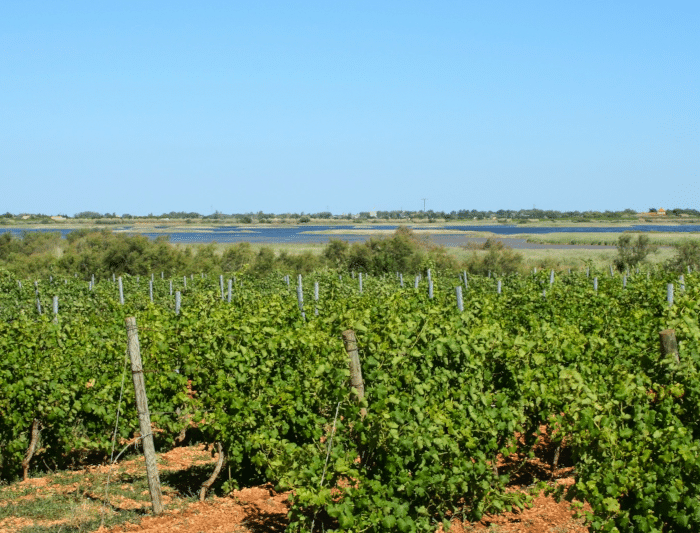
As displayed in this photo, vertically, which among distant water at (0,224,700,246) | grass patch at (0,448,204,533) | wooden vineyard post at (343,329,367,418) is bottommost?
grass patch at (0,448,204,533)

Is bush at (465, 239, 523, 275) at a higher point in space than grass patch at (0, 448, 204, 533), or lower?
higher

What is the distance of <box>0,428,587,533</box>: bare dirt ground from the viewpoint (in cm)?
525

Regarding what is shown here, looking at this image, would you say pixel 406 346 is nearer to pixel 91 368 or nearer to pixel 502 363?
pixel 502 363

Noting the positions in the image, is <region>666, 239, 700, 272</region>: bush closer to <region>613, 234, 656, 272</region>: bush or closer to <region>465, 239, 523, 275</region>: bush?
<region>613, 234, 656, 272</region>: bush

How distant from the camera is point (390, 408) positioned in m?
4.79

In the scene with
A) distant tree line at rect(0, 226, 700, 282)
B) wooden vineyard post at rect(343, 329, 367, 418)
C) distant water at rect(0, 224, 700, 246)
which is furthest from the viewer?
distant water at rect(0, 224, 700, 246)

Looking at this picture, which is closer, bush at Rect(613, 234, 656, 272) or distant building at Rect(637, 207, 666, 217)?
bush at Rect(613, 234, 656, 272)

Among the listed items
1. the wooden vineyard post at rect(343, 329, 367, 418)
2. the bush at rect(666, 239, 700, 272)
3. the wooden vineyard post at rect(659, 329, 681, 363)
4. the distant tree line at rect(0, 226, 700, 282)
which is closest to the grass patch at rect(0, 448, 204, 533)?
the wooden vineyard post at rect(343, 329, 367, 418)

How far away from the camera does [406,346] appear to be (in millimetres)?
5246

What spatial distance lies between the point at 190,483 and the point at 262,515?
1.41 metres

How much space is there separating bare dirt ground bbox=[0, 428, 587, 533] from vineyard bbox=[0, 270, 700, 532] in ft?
0.68

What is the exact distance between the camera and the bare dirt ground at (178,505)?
5254 mm

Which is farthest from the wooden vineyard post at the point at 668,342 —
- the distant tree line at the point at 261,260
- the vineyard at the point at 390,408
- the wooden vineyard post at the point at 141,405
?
the distant tree line at the point at 261,260

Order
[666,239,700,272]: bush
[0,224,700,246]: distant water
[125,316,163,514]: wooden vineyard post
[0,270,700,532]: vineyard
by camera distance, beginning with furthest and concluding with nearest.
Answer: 1. [0,224,700,246]: distant water
2. [666,239,700,272]: bush
3. [125,316,163,514]: wooden vineyard post
4. [0,270,700,532]: vineyard
